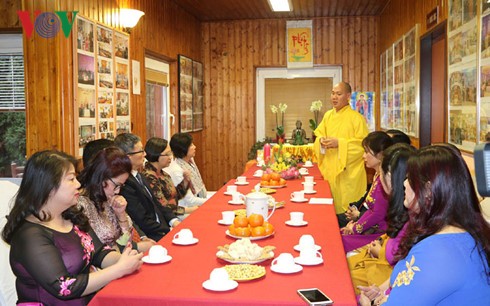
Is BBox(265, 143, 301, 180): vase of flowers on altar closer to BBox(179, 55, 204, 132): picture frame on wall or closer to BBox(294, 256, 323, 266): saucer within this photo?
BBox(294, 256, 323, 266): saucer

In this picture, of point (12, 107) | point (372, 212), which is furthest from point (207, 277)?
point (12, 107)

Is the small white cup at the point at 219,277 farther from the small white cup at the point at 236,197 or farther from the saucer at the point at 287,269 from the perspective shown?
the small white cup at the point at 236,197

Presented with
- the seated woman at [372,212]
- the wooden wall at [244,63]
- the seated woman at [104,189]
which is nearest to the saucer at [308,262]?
the seated woman at [104,189]

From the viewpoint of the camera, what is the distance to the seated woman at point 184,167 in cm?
472

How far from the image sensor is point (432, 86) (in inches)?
223

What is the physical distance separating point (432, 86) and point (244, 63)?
183 inches

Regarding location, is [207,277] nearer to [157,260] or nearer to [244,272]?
[244,272]

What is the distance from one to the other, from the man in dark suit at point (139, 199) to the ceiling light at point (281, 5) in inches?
180

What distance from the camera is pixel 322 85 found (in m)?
9.88

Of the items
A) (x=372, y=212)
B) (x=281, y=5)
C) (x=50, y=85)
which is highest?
(x=281, y=5)

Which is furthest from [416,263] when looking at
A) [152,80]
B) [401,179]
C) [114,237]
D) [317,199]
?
[152,80]

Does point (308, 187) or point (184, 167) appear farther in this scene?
point (184, 167)

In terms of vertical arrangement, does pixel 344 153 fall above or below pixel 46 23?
below

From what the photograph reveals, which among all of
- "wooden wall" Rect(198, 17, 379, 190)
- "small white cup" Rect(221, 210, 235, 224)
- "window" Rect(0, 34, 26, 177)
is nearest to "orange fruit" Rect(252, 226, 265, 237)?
"small white cup" Rect(221, 210, 235, 224)
